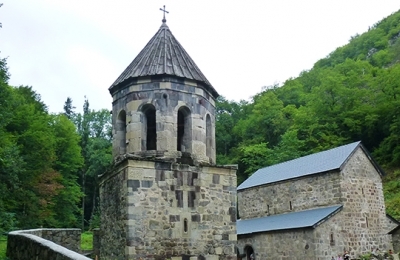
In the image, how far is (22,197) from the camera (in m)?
22.2

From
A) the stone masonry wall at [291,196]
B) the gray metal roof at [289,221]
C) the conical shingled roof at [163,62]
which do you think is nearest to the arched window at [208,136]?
the conical shingled roof at [163,62]

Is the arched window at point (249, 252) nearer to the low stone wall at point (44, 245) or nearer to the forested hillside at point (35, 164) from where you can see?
the forested hillside at point (35, 164)

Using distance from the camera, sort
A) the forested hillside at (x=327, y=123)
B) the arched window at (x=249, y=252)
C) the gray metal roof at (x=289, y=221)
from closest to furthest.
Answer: the gray metal roof at (x=289, y=221) → the arched window at (x=249, y=252) → the forested hillside at (x=327, y=123)

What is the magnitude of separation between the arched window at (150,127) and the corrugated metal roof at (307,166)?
11604 mm

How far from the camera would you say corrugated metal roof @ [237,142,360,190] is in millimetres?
20250

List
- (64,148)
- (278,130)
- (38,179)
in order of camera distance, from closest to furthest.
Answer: (38,179) → (64,148) → (278,130)

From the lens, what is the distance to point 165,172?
31.3 ft

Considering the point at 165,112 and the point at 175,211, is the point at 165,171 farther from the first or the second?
the point at 165,112

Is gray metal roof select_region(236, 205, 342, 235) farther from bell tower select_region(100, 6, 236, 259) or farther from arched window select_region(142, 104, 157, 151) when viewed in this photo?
arched window select_region(142, 104, 157, 151)

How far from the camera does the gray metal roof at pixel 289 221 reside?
18.1 meters

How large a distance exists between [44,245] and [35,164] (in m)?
19.5

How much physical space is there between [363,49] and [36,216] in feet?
186

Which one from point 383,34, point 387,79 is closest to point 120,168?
point 387,79

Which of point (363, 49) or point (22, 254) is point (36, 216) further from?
point (363, 49)
